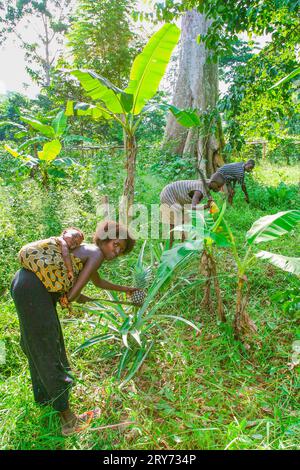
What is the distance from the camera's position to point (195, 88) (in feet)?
29.3

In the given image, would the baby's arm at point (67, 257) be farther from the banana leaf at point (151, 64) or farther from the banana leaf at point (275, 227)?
the banana leaf at point (151, 64)

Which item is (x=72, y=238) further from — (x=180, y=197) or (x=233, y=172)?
(x=233, y=172)

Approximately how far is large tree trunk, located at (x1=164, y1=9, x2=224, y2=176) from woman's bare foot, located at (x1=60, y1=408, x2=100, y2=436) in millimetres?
7000

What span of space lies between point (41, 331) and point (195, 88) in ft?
28.7

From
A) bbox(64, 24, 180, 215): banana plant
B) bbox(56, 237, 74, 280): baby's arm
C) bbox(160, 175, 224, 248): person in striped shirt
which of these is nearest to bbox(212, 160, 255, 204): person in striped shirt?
bbox(160, 175, 224, 248): person in striped shirt

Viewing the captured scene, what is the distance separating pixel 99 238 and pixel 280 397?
5.70 ft

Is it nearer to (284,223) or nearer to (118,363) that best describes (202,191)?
(284,223)

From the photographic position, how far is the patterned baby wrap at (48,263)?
183 centimetres

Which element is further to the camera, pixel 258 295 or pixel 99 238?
pixel 258 295

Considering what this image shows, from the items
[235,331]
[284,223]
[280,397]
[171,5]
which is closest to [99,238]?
[284,223]

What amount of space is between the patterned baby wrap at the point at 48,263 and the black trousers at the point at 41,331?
45mm

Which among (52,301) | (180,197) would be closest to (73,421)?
(52,301)
